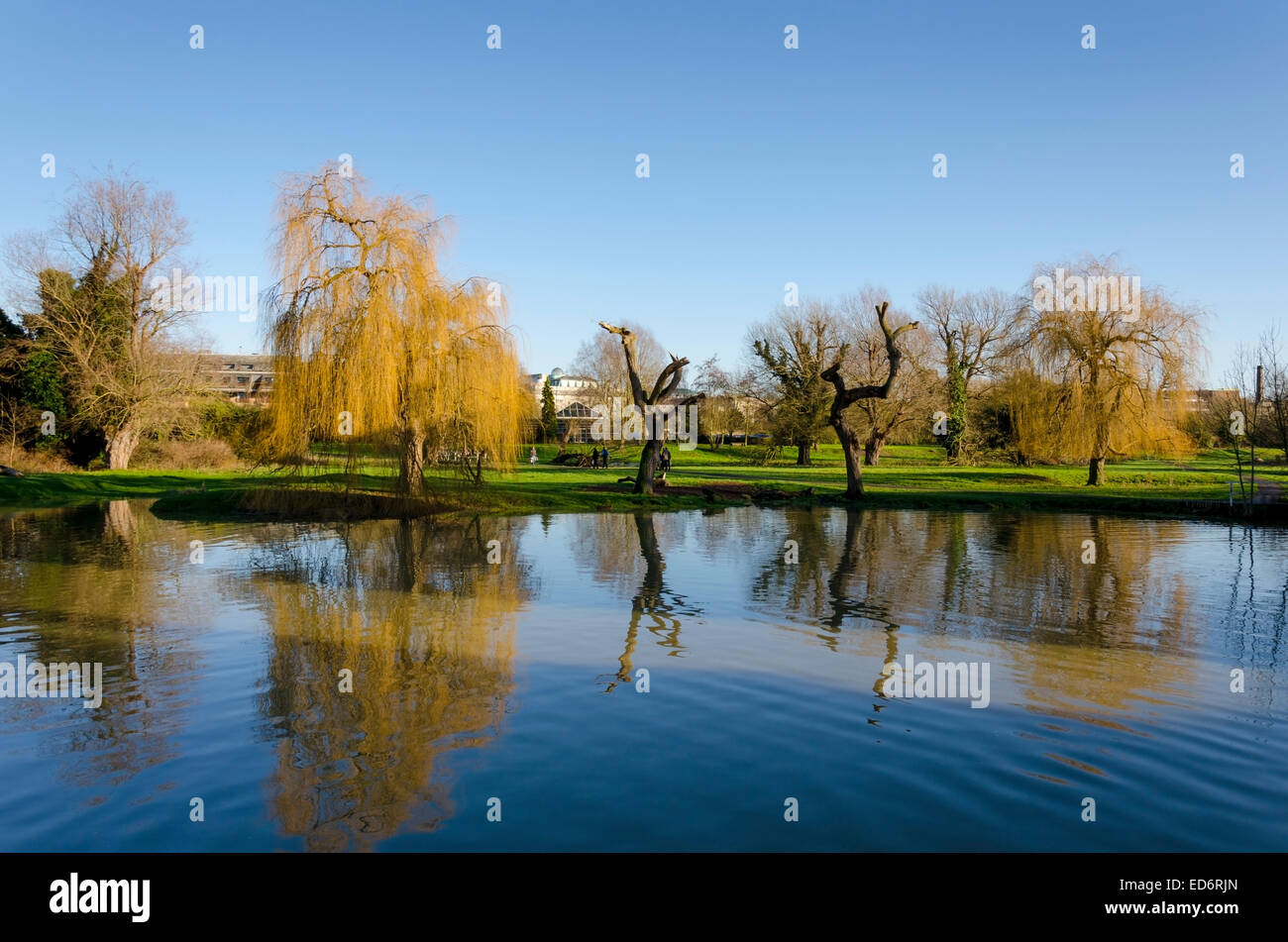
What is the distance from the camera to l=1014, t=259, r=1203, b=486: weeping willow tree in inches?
1332

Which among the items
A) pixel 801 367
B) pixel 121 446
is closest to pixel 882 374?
pixel 801 367

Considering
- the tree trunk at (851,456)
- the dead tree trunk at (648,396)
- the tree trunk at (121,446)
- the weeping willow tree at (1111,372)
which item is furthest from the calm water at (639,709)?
the tree trunk at (121,446)

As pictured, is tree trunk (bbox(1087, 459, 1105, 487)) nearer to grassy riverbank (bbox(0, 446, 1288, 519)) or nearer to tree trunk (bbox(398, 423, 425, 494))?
grassy riverbank (bbox(0, 446, 1288, 519))

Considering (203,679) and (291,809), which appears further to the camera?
(203,679)

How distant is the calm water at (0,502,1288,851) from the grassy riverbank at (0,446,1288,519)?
8182 millimetres

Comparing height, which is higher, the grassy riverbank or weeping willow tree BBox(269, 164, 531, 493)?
weeping willow tree BBox(269, 164, 531, 493)

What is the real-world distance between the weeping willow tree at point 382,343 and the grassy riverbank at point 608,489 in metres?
1.41

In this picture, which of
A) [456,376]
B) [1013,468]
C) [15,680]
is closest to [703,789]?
[15,680]

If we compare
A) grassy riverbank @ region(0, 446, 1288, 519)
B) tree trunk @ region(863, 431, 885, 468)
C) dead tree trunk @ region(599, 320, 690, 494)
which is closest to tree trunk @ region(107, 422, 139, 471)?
grassy riverbank @ region(0, 446, 1288, 519)

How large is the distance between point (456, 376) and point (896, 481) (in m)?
20.8

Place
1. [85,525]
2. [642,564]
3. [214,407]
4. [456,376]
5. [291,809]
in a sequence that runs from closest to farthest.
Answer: [291,809], [642,564], [85,525], [456,376], [214,407]
